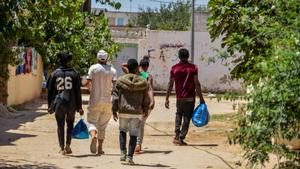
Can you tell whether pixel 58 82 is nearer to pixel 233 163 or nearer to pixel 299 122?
pixel 233 163

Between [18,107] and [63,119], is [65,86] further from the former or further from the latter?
[18,107]

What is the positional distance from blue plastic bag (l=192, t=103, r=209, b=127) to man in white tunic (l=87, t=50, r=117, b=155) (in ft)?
6.91

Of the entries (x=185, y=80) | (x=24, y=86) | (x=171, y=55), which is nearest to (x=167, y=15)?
(x=171, y=55)

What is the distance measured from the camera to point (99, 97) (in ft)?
35.5

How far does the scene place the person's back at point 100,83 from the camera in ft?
35.5

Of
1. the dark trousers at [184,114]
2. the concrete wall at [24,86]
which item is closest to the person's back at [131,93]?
the dark trousers at [184,114]

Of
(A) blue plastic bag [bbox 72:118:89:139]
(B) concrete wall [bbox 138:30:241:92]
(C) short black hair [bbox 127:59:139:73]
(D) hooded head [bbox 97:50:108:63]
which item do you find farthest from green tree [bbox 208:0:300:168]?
(B) concrete wall [bbox 138:30:241:92]

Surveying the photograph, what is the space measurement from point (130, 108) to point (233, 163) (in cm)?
190

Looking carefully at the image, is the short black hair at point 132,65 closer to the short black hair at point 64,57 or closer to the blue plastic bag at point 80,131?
the short black hair at point 64,57

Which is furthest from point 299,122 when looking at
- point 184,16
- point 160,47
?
point 184,16

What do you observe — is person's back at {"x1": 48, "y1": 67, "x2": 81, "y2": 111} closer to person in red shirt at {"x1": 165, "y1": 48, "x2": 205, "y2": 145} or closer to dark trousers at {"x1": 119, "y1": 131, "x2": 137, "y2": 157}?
dark trousers at {"x1": 119, "y1": 131, "x2": 137, "y2": 157}

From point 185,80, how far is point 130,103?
2.68m

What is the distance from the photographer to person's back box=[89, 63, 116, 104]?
10.8 meters

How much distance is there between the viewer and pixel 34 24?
961 cm
